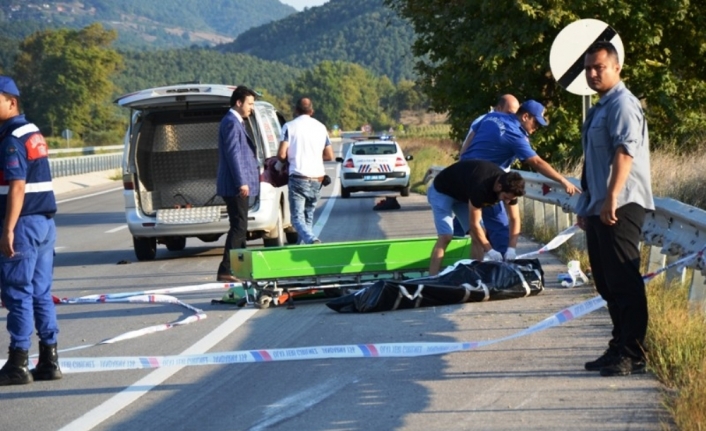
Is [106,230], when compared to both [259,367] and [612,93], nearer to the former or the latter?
[259,367]

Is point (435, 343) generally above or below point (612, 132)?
below

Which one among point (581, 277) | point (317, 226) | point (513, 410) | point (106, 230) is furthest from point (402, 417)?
point (106, 230)

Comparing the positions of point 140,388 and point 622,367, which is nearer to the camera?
point 622,367

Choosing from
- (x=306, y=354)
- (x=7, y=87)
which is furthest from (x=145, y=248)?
(x=7, y=87)

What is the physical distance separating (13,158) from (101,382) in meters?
1.51

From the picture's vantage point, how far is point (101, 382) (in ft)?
25.9

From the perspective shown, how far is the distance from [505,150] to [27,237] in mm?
5311

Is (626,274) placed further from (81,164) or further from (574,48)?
(81,164)

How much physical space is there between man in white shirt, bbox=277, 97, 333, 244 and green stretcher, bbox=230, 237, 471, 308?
256cm

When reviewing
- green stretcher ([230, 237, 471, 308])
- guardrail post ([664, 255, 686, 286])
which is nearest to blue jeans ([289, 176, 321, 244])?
green stretcher ([230, 237, 471, 308])

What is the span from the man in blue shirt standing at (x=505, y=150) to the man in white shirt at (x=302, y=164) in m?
2.45

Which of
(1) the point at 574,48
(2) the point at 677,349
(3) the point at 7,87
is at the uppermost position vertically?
(3) the point at 7,87

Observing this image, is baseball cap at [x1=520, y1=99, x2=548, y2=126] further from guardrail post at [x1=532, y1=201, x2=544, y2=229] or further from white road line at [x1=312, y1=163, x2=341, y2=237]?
white road line at [x1=312, y1=163, x2=341, y2=237]

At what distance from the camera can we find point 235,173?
12.8m
